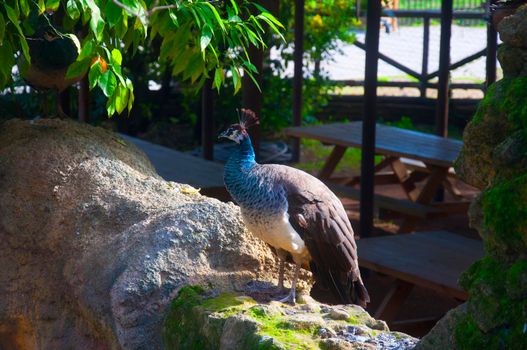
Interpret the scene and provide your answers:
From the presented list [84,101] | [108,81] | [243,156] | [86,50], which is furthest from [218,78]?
[84,101]

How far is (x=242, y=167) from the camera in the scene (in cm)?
336

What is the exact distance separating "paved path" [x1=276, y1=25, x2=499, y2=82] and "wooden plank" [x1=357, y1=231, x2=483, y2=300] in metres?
7.40

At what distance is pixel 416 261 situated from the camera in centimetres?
566

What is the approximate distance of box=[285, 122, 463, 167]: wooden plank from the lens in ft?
23.4

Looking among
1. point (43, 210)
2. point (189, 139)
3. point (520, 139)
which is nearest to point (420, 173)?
point (189, 139)

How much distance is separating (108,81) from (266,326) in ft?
3.01

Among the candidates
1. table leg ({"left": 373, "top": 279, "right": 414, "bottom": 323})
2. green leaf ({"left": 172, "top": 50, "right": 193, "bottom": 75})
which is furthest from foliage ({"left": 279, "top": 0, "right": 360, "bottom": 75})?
green leaf ({"left": 172, "top": 50, "right": 193, "bottom": 75})

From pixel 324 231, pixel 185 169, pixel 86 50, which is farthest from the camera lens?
pixel 185 169

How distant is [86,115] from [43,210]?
3344 mm

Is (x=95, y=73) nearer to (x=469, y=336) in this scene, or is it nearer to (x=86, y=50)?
(x=86, y=50)

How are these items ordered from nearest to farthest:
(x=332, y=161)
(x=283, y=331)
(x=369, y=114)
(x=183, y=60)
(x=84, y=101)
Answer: (x=283, y=331) → (x=183, y=60) → (x=369, y=114) → (x=84, y=101) → (x=332, y=161)

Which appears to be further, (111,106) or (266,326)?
(111,106)

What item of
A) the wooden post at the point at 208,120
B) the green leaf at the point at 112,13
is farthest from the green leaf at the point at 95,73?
the wooden post at the point at 208,120

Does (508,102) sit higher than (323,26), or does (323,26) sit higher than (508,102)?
(323,26)
